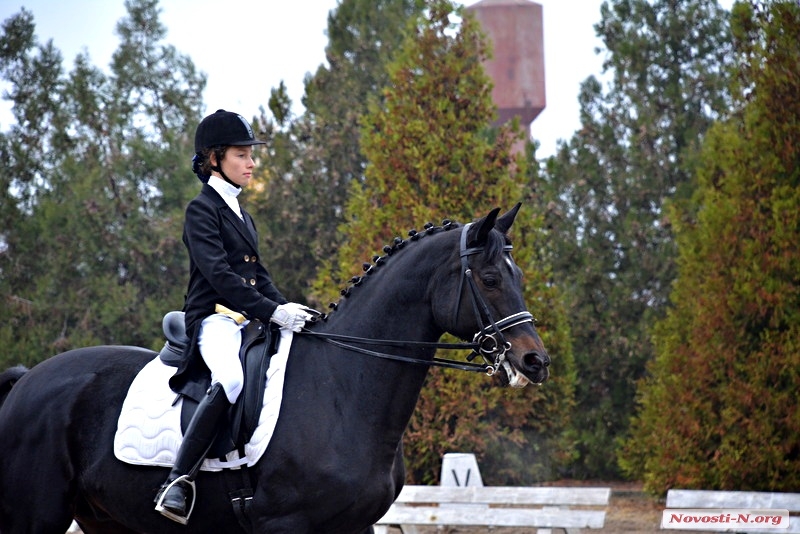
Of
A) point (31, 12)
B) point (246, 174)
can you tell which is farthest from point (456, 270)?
point (31, 12)

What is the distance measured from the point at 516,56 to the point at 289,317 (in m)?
25.3

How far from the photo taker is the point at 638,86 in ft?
61.3

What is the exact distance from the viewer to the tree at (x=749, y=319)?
33.2 feet

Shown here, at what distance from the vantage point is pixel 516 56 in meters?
29.1

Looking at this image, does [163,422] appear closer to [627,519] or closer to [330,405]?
[330,405]

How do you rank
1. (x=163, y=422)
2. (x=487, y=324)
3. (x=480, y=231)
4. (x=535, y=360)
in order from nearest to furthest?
1. (x=535, y=360)
2. (x=487, y=324)
3. (x=480, y=231)
4. (x=163, y=422)

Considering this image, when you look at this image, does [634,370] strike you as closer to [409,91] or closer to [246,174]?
[409,91]

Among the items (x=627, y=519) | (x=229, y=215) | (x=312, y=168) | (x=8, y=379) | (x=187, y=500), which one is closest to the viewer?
(x=187, y=500)

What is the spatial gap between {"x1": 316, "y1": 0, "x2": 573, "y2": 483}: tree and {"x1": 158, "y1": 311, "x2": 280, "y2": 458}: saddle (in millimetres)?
6437

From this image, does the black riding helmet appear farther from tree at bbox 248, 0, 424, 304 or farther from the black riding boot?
tree at bbox 248, 0, 424, 304

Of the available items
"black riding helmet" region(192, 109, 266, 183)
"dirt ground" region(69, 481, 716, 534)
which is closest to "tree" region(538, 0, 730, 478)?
"dirt ground" region(69, 481, 716, 534)

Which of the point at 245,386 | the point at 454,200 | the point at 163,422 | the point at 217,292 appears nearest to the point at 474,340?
the point at 245,386

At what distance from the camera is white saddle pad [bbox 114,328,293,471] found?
4.92 meters

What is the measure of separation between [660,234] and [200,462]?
14.3 metres
